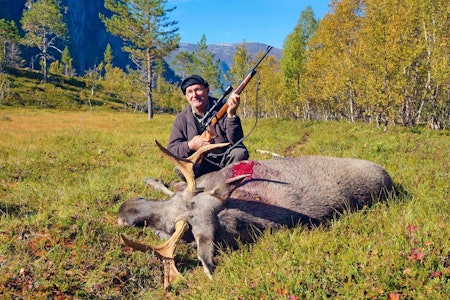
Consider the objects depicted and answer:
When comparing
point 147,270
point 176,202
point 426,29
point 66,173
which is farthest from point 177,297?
point 426,29

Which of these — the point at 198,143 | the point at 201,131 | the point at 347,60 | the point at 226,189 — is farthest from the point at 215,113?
the point at 347,60

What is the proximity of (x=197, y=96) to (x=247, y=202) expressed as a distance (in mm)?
2705

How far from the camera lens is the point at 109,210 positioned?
581 centimetres

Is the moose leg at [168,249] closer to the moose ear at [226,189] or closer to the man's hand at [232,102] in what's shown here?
the moose ear at [226,189]

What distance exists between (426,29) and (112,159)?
21387 millimetres

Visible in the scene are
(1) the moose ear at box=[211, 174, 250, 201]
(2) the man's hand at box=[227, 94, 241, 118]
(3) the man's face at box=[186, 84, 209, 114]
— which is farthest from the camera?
(3) the man's face at box=[186, 84, 209, 114]

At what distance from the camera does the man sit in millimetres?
6434

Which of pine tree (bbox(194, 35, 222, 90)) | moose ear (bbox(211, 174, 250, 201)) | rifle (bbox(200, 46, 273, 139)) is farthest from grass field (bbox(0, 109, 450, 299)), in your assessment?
pine tree (bbox(194, 35, 222, 90))

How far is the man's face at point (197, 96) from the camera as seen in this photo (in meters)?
6.64

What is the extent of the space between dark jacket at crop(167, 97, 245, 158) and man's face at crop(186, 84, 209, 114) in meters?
0.21

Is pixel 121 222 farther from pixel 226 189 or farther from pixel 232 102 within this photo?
pixel 232 102

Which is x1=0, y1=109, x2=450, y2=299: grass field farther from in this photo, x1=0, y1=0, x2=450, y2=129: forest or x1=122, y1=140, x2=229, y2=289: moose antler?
x1=0, y1=0, x2=450, y2=129: forest

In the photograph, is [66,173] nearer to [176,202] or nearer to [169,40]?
[176,202]

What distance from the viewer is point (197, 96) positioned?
672cm
